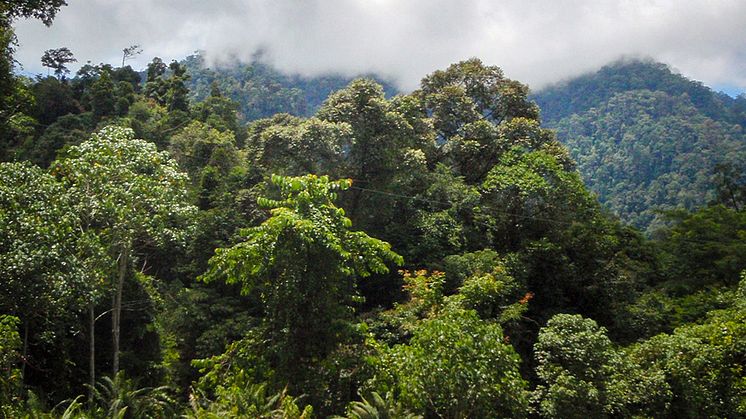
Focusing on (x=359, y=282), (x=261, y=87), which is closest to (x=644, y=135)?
(x=261, y=87)

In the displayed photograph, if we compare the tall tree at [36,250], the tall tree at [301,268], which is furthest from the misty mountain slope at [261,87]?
the tall tree at [301,268]

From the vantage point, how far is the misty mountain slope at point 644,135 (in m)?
61.3

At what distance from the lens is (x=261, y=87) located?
3265 inches

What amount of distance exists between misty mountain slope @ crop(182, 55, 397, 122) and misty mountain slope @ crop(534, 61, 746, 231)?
35282mm

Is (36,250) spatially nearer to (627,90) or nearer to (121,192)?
(121,192)

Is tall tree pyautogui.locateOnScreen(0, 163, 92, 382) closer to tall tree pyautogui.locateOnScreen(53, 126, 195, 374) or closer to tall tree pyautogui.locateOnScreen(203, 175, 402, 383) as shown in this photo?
tall tree pyautogui.locateOnScreen(53, 126, 195, 374)

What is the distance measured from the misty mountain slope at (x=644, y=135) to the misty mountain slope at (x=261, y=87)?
35282 mm

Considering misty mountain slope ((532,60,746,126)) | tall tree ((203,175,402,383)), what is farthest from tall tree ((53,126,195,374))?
misty mountain slope ((532,60,746,126))

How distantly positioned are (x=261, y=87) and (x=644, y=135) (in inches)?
2266

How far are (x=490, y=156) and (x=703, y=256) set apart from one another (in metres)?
8.10

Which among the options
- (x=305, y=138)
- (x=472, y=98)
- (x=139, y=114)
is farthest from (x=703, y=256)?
(x=139, y=114)

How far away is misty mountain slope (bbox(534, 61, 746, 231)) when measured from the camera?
201 feet

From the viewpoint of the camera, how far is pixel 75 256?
362 inches

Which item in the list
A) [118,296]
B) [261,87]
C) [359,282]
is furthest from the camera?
[261,87]
